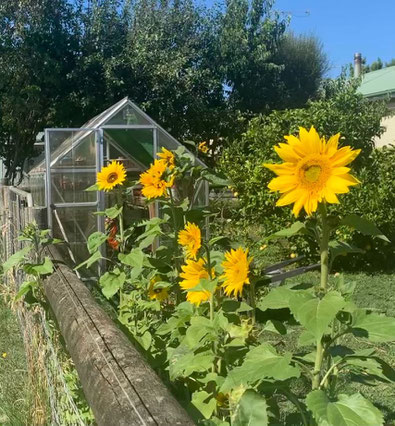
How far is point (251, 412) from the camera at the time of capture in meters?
1.54

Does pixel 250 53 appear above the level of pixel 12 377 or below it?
above

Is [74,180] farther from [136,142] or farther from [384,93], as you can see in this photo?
[384,93]

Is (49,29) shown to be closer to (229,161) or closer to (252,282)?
(229,161)

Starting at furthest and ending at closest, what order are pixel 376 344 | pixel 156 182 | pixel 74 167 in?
pixel 74 167 → pixel 376 344 → pixel 156 182

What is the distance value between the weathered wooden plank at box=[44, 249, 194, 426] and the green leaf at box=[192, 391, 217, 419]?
348 mm

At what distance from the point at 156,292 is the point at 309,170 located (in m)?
1.44

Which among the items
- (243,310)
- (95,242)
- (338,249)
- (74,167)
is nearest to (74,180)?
(74,167)

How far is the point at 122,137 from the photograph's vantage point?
8469 mm

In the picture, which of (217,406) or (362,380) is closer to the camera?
(362,380)

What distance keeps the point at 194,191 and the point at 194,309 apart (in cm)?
81

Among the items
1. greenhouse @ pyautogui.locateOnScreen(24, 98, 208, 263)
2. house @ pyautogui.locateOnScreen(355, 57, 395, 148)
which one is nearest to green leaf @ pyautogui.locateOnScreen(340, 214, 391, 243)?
greenhouse @ pyautogui.locateOnScreen(24, 98, 208, 263)

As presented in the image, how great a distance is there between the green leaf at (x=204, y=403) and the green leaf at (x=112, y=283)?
3.33ft

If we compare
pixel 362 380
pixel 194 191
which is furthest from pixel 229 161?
pixel 362 380

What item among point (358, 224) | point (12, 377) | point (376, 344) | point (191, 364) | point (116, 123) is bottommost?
point (376, 344)
